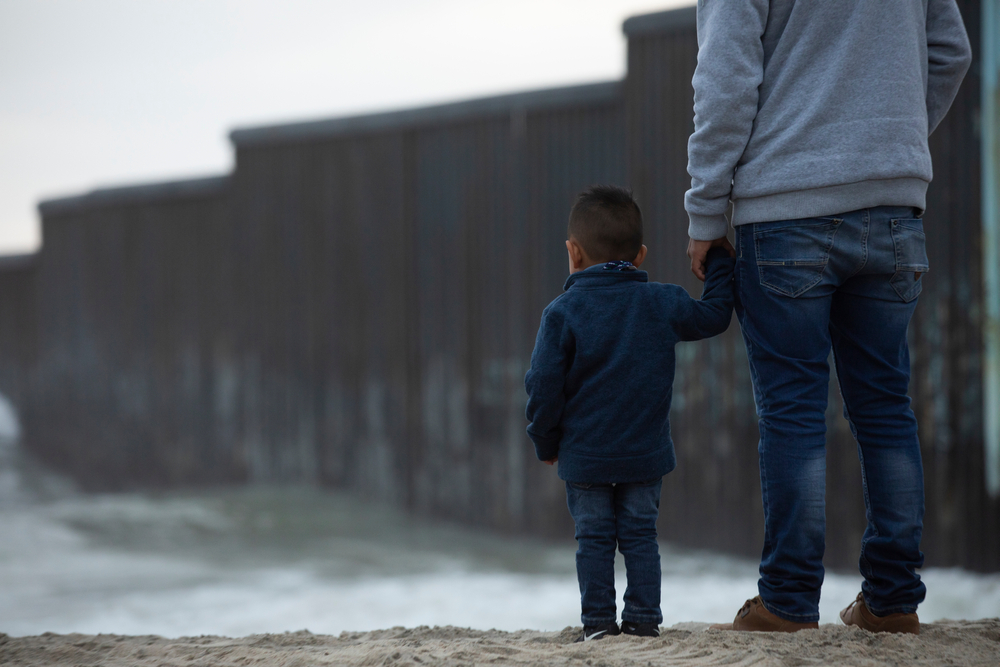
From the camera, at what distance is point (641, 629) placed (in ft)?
6.59

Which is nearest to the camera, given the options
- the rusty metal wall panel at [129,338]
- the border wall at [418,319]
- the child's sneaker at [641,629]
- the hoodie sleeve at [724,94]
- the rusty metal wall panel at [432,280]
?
the hoodie sleeve at [724,94]

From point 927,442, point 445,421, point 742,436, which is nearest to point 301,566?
point 445,421

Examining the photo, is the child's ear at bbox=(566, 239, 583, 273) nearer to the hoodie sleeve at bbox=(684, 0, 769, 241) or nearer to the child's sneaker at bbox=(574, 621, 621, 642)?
the hoodie sleeve at bbox=(684, 0, 769, 241)

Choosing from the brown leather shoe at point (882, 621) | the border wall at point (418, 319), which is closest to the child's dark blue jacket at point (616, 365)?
the brown leather shoe at point (882, 621)

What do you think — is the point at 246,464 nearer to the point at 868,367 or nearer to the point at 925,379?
the point at 925,379

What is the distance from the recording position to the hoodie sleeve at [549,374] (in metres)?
2.02

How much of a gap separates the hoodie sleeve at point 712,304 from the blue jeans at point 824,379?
0.04m

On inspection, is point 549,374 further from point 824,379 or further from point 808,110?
point 808,110

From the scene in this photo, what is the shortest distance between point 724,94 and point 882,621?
1.27 metres

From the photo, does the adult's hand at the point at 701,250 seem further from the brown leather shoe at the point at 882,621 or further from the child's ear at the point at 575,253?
the brown leather shoe at the point at 882,621

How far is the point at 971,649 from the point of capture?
6.26 ft

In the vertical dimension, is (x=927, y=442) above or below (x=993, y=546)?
above

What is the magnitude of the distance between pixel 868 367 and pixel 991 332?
3.26m

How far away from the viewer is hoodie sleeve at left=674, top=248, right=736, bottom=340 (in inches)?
79.1
